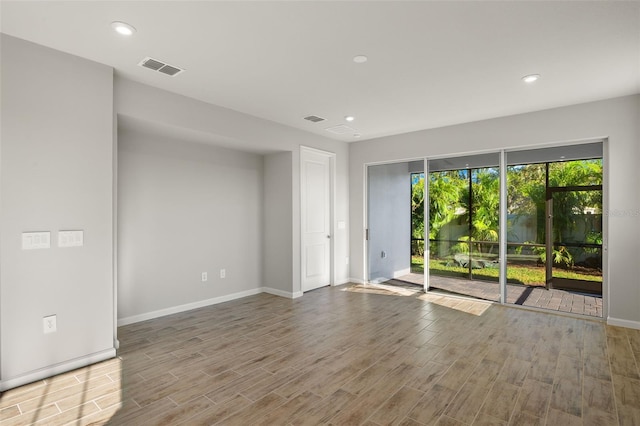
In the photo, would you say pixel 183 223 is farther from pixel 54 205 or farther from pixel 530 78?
pixel 530 78

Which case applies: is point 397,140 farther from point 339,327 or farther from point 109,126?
point 109,126

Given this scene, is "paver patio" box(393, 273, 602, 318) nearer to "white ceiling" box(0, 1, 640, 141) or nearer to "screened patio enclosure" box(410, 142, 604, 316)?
"screened patio enclosure" box(410, 142, 604, 316)

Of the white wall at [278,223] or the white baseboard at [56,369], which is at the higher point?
the white wall at [278,223]

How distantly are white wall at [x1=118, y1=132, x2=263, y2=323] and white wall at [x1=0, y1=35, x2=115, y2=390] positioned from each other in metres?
0.99

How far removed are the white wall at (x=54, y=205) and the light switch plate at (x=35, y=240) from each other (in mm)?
40

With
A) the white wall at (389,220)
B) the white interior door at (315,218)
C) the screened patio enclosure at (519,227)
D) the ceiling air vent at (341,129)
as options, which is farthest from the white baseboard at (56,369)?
the screened patio enclosure at (519,227)

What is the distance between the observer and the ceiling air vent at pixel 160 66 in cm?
300

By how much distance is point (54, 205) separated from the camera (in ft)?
9.15

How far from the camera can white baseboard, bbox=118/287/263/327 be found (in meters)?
4.05

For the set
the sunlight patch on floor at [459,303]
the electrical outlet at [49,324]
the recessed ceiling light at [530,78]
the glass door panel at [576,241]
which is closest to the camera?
the electrical outlet at [49,324]

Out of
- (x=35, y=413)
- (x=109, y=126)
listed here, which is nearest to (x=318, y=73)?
(x=109, y=126)

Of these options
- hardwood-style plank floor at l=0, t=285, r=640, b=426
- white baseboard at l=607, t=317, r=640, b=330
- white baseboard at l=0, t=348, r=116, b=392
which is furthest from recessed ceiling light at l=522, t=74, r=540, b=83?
white baseboard at l=0, t=348, r=116, b=392

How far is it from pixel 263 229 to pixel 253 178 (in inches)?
35.1

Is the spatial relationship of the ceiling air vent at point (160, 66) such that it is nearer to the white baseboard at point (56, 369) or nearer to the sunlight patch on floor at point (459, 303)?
the white baseboard at point (56, 369)
